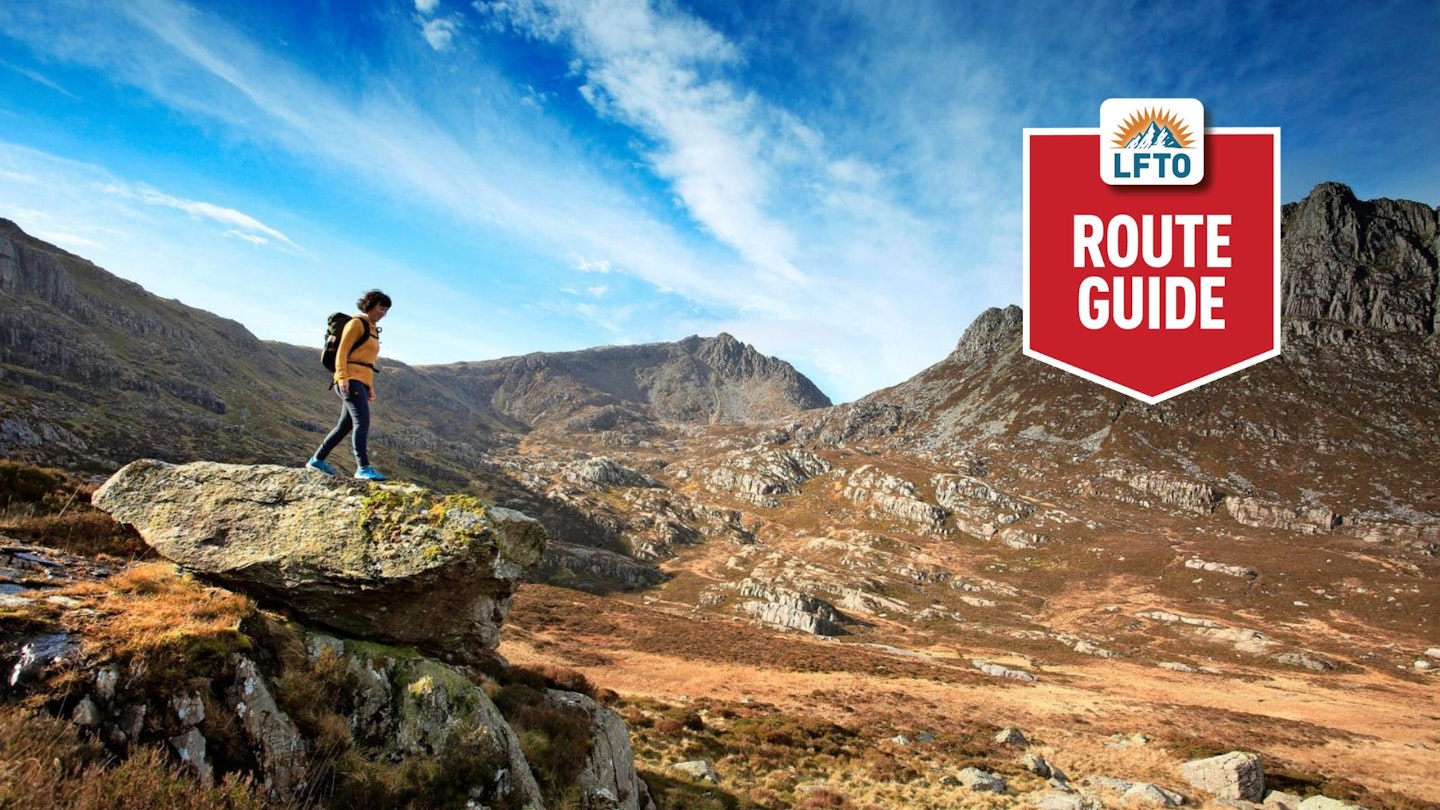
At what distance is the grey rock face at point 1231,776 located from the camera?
2417cm

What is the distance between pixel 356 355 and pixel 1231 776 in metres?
36.3

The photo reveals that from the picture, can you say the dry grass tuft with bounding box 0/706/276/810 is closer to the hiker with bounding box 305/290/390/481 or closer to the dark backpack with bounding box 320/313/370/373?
the hiker with bounding box 305/290/390/481

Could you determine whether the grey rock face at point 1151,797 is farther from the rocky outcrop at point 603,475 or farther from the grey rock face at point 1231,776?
the rocky outcrop at point 603,475

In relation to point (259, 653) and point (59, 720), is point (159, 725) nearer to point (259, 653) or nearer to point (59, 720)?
→ point (59, 720)

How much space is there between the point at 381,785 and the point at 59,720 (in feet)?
12.5

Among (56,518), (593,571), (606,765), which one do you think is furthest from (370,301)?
(593,571)

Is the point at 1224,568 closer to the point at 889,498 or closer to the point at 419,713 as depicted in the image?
the point at 889,498

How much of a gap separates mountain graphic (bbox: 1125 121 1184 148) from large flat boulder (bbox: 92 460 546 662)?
35.6m

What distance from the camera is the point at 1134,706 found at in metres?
43.0

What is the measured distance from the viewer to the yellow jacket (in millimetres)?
9883

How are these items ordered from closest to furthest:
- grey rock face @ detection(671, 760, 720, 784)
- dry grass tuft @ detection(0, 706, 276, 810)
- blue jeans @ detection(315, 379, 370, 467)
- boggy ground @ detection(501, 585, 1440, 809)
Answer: dry grass tuft @ detection(0, 706, 276, 810)
blue jeans @ detection(315, 379, 370, 467)
grey rock face @ detection(671, 760, 720, 784)
boggy ground @ detection(501, 585, 1440, 809)

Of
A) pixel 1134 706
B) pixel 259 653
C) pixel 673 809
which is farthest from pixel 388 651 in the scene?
pixel 1134 706

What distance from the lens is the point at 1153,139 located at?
29188 mm

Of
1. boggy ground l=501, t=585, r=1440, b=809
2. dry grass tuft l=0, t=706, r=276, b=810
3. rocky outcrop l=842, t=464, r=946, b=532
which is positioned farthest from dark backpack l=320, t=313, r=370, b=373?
rocky outcrop l=842, t=464, r=946, b=532
